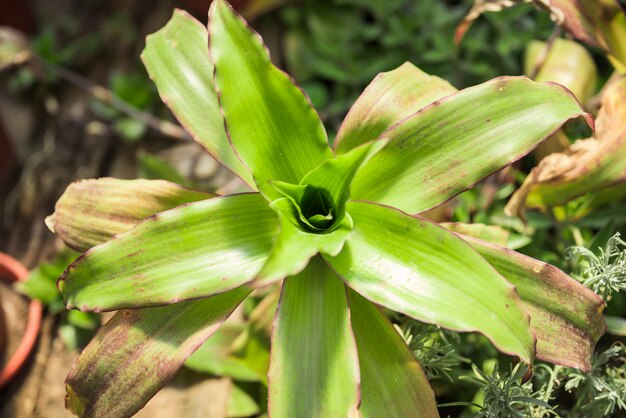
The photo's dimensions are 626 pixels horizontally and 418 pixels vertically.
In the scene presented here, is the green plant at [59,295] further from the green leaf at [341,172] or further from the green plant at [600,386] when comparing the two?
the green plant at [600,386]

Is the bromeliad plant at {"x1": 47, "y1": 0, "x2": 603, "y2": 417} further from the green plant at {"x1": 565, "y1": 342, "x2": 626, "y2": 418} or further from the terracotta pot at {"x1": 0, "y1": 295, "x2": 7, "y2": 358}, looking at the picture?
the terracotta pot at {"x1": 0, "y1": 295, "x2": 7, "y2": 358}

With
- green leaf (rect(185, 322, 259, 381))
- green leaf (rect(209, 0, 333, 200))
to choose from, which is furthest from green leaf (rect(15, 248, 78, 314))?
green leaf (rect(209, 0, 333, 200))

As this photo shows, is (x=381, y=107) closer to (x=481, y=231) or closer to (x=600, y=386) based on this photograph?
(x=481, y=231)

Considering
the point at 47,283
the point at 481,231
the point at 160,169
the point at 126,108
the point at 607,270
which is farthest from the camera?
the point at 126,108

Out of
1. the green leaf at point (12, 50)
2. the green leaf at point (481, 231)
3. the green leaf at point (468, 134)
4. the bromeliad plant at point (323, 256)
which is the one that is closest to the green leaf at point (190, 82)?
the bromeliad plant at point (323, 256)

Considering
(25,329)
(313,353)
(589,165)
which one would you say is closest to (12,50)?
(25,329)

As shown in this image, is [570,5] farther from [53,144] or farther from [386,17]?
[53,144]
